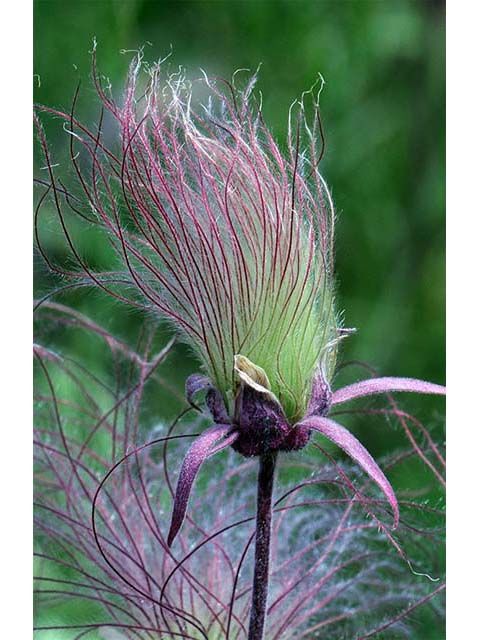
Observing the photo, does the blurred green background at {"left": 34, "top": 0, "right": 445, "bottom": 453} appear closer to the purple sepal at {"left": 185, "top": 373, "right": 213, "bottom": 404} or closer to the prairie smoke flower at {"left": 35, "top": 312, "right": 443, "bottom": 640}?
the prairie smoke flower at {"left": 35, "top": 312, "right": 443, "bottom": 640}

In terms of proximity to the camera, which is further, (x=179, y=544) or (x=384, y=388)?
(x=179, y=544)

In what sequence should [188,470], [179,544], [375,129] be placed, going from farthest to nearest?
[375,129], [179,544], [188,470]

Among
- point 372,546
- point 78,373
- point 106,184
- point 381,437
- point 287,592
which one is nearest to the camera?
point 106,184

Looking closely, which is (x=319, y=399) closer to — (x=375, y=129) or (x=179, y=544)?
(x=179, y=544)

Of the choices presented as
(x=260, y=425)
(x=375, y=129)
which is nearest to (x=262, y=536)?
(x=260, y=425)

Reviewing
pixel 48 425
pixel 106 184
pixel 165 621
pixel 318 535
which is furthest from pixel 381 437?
pixel 106 184

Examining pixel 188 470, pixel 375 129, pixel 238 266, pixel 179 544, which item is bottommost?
pixel 179 544
